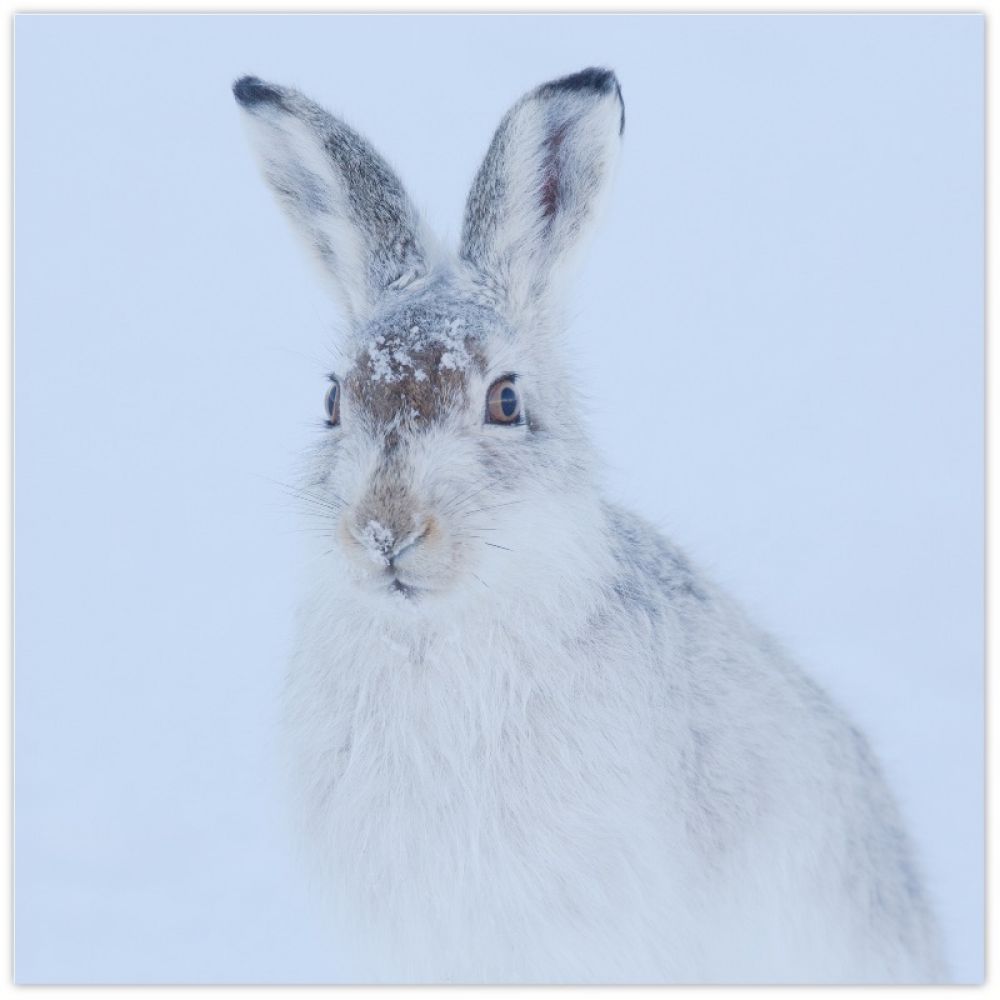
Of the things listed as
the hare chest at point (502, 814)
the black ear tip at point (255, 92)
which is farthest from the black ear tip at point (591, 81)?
the hare chest at point (502, 814)

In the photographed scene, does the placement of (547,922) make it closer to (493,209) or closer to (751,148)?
(493,209)

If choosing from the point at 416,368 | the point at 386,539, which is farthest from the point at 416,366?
the point at 386,539

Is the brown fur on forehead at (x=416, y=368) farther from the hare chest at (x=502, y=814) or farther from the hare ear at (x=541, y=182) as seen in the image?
the hare chest at (x=502, y=814)

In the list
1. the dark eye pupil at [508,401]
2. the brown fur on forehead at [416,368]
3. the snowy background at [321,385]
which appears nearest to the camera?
the brown fur on forehead at [416,368]

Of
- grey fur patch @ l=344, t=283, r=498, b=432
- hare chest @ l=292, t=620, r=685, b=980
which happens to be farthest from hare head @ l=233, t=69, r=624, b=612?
hare chest @ l=292, t=620, r=685, b=980

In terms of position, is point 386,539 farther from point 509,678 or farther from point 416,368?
point 509,678

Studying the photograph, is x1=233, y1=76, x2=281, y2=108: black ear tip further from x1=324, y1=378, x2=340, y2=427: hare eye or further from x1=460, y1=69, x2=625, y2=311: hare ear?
x1=324, y1=378, x2=340, y2=427: hare eye

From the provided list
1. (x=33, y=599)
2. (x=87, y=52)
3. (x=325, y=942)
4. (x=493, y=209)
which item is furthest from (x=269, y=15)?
(x=325, y=942)
